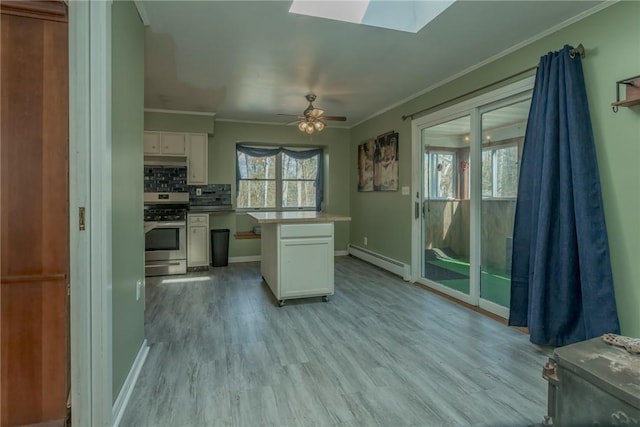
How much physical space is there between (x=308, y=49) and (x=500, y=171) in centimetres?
215

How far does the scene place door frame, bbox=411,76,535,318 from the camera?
3.05 metres

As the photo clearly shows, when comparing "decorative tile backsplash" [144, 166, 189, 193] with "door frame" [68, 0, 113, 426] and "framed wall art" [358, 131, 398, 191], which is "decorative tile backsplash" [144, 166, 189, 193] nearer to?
"framed wall art" [358, 131, 398, 191]

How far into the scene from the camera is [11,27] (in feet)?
4.79

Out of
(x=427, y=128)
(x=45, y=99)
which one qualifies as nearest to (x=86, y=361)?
(x=45, y=99)

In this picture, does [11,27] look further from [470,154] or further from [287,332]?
[470,154]

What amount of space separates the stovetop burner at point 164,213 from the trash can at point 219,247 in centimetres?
63

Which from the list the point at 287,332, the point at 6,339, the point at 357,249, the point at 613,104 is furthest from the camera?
the point at 357,249

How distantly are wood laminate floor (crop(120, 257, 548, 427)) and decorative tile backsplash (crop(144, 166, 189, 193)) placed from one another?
2121 millimetres

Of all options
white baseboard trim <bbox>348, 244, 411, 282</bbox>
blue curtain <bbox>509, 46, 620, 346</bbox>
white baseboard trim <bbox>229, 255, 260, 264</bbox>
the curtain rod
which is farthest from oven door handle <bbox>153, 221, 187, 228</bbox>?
blue curtain <bbox>509, 46, 620, 346</bbox>

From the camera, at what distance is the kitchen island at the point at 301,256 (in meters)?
3.37

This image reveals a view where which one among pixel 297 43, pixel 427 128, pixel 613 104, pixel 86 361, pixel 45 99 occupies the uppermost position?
pixel 297 43

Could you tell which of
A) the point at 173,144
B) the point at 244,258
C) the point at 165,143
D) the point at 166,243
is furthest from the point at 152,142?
the point at 244,258

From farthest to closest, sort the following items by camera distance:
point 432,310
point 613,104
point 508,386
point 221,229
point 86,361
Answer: point 221,229 → point 432,310 → point 613,104 → point 508,386 → point 86,361

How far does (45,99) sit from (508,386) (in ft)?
9.53
